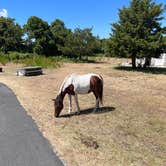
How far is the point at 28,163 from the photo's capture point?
5.43 metres

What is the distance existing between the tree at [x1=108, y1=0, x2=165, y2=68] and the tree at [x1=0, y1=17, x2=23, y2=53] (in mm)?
33375

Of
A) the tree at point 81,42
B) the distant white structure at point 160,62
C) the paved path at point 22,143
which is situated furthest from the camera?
the tree at point 81,42

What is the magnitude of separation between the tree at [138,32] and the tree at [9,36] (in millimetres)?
33375

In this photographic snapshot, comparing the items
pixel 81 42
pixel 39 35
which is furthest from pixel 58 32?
pixel 81 42

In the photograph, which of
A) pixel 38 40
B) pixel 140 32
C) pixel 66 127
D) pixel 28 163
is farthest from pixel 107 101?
pixel 38 40

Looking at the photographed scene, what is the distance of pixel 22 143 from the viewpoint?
6.57 meters

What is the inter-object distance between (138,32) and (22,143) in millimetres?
23646

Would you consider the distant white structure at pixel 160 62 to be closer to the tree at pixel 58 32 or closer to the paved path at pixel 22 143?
the tree at pixel 58 32

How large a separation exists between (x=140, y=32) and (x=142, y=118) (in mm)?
20857

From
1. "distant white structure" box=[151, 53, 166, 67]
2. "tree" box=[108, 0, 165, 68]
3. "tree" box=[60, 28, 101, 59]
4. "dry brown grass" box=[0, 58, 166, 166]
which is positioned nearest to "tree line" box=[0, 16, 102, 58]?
"tree" box=[60, 28, 101, 59]

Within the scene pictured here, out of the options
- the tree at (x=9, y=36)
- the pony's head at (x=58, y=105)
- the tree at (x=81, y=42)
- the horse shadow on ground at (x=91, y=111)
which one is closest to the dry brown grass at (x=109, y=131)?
the horse shadow on ground at (x=91, y=111)

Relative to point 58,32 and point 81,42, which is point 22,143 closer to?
point 81,42

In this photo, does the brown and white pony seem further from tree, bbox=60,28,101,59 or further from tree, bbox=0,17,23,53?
tree, bbox=0,17,23,53

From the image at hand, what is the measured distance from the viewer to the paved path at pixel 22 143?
218 inches
